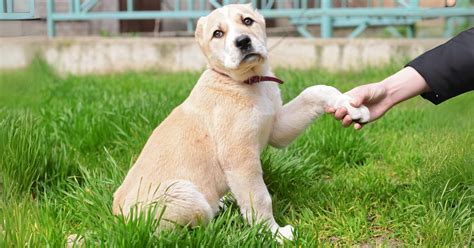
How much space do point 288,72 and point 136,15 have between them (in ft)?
7.27

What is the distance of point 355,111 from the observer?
106 inches

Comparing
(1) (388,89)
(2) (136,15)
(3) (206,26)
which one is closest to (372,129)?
(1) (388,89)

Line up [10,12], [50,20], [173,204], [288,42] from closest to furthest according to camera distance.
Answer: [10,12] → [173,204] → [288,42] → [50,20]

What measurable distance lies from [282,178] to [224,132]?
0.64m

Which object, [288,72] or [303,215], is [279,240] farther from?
[288,72]

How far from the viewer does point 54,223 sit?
2656mm

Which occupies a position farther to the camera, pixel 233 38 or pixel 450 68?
pixel 450 68

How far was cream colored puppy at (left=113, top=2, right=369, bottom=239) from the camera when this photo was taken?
2.65m

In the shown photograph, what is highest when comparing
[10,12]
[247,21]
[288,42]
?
[10,12]

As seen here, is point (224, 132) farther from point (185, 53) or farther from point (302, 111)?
point (185, 53)

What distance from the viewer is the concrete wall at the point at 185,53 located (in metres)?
6.57

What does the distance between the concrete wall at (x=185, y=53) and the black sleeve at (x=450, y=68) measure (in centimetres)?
359

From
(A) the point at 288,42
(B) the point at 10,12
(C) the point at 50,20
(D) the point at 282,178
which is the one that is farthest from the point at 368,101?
(C) the point at 50,20

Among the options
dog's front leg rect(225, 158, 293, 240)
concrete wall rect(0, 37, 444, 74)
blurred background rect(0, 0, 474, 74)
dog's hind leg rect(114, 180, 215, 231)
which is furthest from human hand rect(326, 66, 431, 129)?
concrete wall rect(0, 37, 444, 74)
